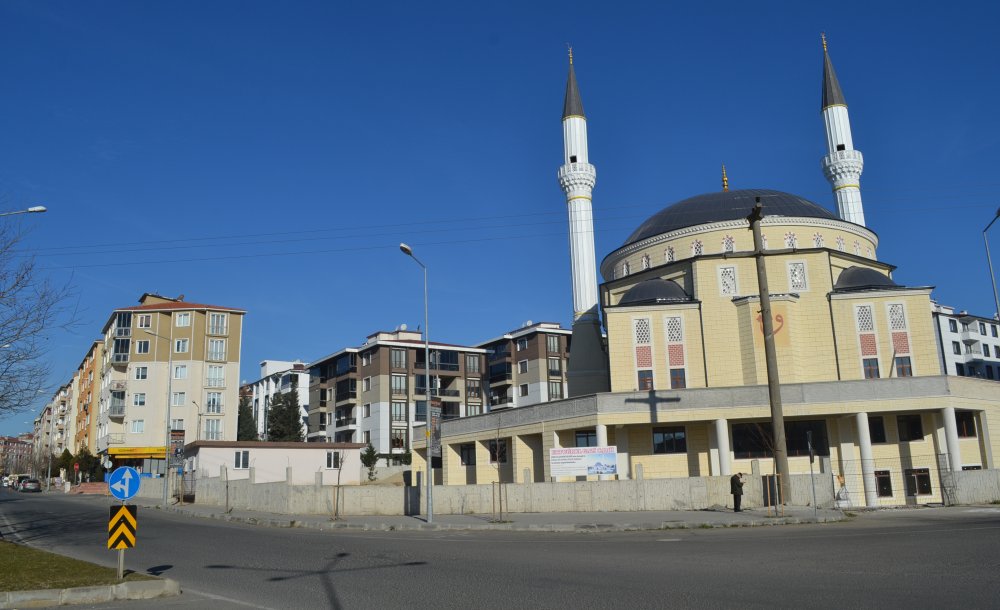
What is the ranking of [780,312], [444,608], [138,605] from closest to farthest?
[444,608]
[138,605]
[780,312]

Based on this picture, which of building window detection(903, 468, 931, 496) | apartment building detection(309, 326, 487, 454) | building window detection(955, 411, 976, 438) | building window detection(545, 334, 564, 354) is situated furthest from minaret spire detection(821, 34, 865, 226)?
apartment building detection(309, 326, 487, 454)

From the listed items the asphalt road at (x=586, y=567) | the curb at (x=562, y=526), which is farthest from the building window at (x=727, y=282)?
the asphalt road at (x=586, y=567)

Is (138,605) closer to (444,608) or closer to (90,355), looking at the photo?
(444,608)

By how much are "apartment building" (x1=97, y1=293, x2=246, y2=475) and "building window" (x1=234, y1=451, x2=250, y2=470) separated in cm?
2084

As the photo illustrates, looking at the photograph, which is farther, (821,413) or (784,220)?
(784,220)

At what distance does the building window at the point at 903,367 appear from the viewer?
3881cm

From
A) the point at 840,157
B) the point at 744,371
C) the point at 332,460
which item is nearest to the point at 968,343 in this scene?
the point at 840,157

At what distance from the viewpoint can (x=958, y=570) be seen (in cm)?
1091

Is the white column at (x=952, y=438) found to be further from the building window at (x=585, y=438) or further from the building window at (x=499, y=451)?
the building window at (x=499, y=451)

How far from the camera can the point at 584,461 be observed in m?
27.8

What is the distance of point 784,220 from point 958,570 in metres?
36.1

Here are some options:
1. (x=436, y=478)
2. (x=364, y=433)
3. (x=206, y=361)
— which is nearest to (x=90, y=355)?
(x=206, y=361)

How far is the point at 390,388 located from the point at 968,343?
2411 inches

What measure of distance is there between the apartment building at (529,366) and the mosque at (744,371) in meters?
23.3
